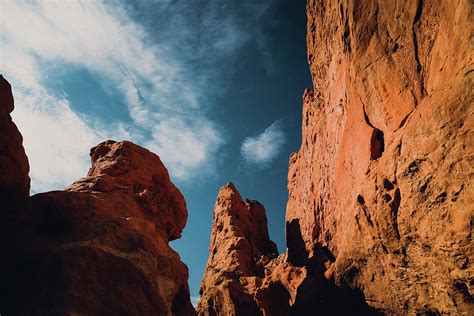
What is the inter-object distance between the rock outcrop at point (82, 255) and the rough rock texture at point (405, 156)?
528 inches

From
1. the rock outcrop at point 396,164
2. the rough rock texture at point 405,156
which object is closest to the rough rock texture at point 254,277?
the rock outcrop at point 396,164

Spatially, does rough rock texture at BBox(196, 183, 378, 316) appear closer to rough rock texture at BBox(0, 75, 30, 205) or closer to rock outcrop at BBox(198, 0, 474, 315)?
rock outcrop at BBox(198, 0, 474, 315)

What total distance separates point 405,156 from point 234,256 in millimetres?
32645

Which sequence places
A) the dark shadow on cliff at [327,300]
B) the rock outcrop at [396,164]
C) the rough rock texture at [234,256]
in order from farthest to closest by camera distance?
the rough rock texture at [234,256] < the dark shadow on cliff at [327,300] < the rock outcrop at [396,164]

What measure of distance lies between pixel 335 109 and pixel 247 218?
3451 centimetres

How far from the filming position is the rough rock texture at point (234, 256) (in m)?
37.6

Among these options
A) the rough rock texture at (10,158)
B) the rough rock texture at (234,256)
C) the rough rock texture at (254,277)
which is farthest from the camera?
the rough rock texture at (234,256)

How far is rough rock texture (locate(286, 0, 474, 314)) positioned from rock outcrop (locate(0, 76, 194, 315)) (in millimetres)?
13418

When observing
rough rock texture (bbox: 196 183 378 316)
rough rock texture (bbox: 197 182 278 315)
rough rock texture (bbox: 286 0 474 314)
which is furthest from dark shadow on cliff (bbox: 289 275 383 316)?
rough rock texture (bbox: 197 182 278 315)

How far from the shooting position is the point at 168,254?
21.2m

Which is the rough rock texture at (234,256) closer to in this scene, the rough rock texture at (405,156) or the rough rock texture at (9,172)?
the rough rock texture at (405,156)

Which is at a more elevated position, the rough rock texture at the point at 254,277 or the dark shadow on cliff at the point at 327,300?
the rough rock texture at the point at 254,277

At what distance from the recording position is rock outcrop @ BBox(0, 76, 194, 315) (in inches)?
594

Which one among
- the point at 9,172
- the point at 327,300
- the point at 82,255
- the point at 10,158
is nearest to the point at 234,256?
the point at 327,300
